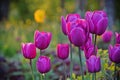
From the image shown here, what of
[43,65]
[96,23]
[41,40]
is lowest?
[43,65]

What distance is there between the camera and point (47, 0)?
96.4ft

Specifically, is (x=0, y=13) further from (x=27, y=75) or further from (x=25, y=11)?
(x=27, y=75)

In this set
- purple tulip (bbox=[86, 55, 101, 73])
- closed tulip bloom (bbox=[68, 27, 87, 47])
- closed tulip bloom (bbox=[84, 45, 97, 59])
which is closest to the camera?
closed tulip bloom (bbox=[68, 27, 87, 47])

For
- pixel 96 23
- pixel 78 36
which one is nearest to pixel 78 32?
pixel 78 36

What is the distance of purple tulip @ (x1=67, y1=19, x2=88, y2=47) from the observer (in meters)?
2.23

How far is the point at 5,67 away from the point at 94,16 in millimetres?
2989

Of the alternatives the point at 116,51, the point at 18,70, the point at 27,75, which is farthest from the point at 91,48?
the point at 18,70

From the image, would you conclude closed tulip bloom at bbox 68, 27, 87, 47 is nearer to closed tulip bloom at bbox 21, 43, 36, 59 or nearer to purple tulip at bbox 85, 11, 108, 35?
purple tulip at bbox 85, 11, 108, 35

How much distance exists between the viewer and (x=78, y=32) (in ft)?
7.32

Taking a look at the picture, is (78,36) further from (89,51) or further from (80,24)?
(89,51)

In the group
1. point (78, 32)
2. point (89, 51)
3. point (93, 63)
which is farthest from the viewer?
point (89, 51)

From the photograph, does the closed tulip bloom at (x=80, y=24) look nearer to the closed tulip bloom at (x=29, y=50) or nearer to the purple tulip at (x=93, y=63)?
the purple tulip at (x=93, y=63)

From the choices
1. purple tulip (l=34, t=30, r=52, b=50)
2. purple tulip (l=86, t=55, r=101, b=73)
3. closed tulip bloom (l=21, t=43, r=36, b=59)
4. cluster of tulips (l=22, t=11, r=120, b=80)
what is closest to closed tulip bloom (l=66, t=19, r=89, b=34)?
cluster of tulips (l=22, t=11, r=120, b=80)

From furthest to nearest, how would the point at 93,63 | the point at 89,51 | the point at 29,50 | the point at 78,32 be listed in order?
the point at 29,50 < the point at 89,51 < the point at 93,63 < the point at 78,32
